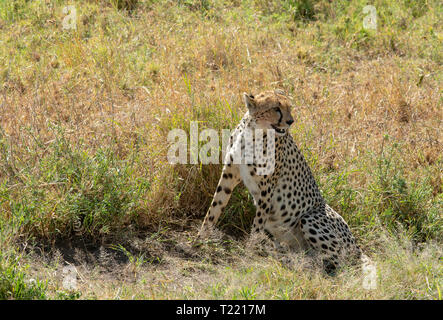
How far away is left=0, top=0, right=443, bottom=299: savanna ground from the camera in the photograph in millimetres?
3580

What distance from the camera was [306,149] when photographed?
4625 mm

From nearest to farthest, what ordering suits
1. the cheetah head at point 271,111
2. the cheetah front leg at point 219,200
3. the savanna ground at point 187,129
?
1. the savanna ground at point 187,129
2. the cheetah head at point 271,111
3. the cheetah front leg at point 219,200

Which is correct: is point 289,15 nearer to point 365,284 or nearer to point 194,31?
point 194,31

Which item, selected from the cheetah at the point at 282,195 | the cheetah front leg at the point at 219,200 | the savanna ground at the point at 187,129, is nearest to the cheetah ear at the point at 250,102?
the cheetah at the point at 282,195

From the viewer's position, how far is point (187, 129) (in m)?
4.43

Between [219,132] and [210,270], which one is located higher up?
[219,132]

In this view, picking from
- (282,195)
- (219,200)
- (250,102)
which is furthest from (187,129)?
(282,195)

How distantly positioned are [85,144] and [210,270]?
52.1 inches

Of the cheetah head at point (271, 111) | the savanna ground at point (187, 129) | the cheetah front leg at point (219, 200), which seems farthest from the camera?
the cheetah front leg at point (219, 200)

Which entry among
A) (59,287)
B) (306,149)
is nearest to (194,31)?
(306,149)

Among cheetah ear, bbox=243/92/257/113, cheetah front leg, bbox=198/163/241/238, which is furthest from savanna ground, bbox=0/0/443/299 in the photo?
cheetah ear, bbox=243/92/257/113

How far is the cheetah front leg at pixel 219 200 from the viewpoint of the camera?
409cm

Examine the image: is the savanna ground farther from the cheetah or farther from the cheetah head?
the cheetah head

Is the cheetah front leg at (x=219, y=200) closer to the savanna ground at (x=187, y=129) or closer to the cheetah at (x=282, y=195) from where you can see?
the cheetah at (x=282, y=195)
